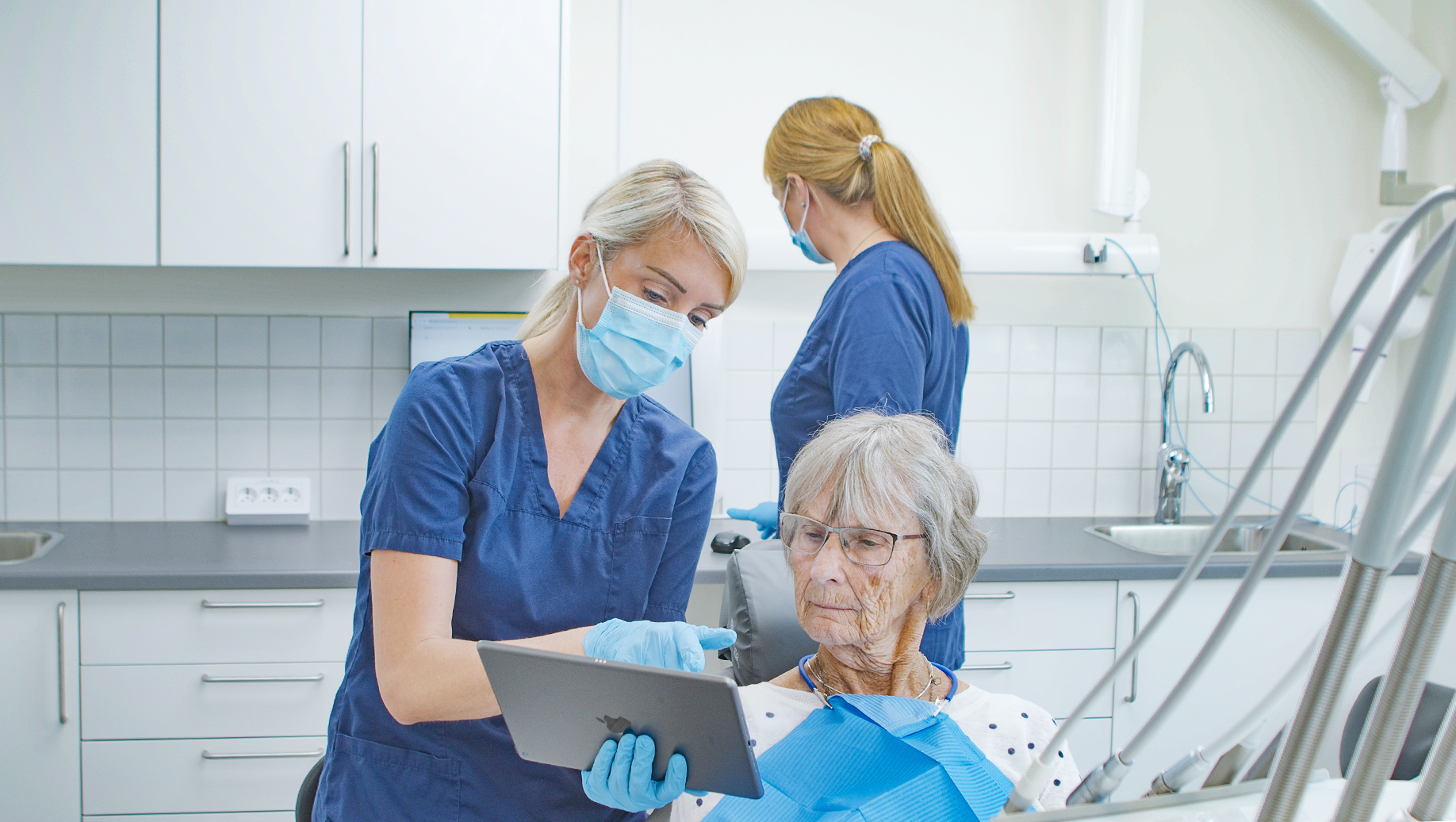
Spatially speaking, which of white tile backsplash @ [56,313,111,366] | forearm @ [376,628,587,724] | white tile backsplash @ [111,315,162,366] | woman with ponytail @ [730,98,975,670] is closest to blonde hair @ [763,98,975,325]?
woman with ponytail @ [730,98,975,670]

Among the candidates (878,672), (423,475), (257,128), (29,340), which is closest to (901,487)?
(878,672)

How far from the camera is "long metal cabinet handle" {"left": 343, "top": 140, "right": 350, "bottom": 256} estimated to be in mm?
2209

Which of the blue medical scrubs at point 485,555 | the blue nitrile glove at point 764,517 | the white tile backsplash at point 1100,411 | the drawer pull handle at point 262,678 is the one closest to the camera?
the blue medical scrubs at point 485,555

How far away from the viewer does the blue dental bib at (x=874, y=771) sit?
1159 mm

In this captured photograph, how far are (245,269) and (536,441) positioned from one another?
5.72 feet

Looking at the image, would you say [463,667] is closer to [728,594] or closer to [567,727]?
[567,727]

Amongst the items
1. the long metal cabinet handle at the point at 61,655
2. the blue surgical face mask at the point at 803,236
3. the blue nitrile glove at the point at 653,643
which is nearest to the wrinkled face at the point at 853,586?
the blue nitrile glove at the point at 653,643

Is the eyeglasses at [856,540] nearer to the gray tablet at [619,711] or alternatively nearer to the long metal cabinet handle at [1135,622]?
the gray tablet at [619,711]

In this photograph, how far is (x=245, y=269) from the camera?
2523 millimetres

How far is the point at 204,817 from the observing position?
2.01m

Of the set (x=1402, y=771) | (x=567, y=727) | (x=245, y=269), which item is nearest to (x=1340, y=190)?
(x=1402, y=771)

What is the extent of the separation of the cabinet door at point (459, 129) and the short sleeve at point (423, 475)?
126 centimetres

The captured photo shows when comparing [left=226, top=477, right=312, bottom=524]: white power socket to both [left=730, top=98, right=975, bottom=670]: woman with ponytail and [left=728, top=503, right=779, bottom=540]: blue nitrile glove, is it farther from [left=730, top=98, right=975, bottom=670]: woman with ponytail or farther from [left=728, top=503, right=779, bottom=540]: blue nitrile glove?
[left=730, top=98, right=975, bottom=670]: woman with ponytail

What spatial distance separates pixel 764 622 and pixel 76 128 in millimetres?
1913
